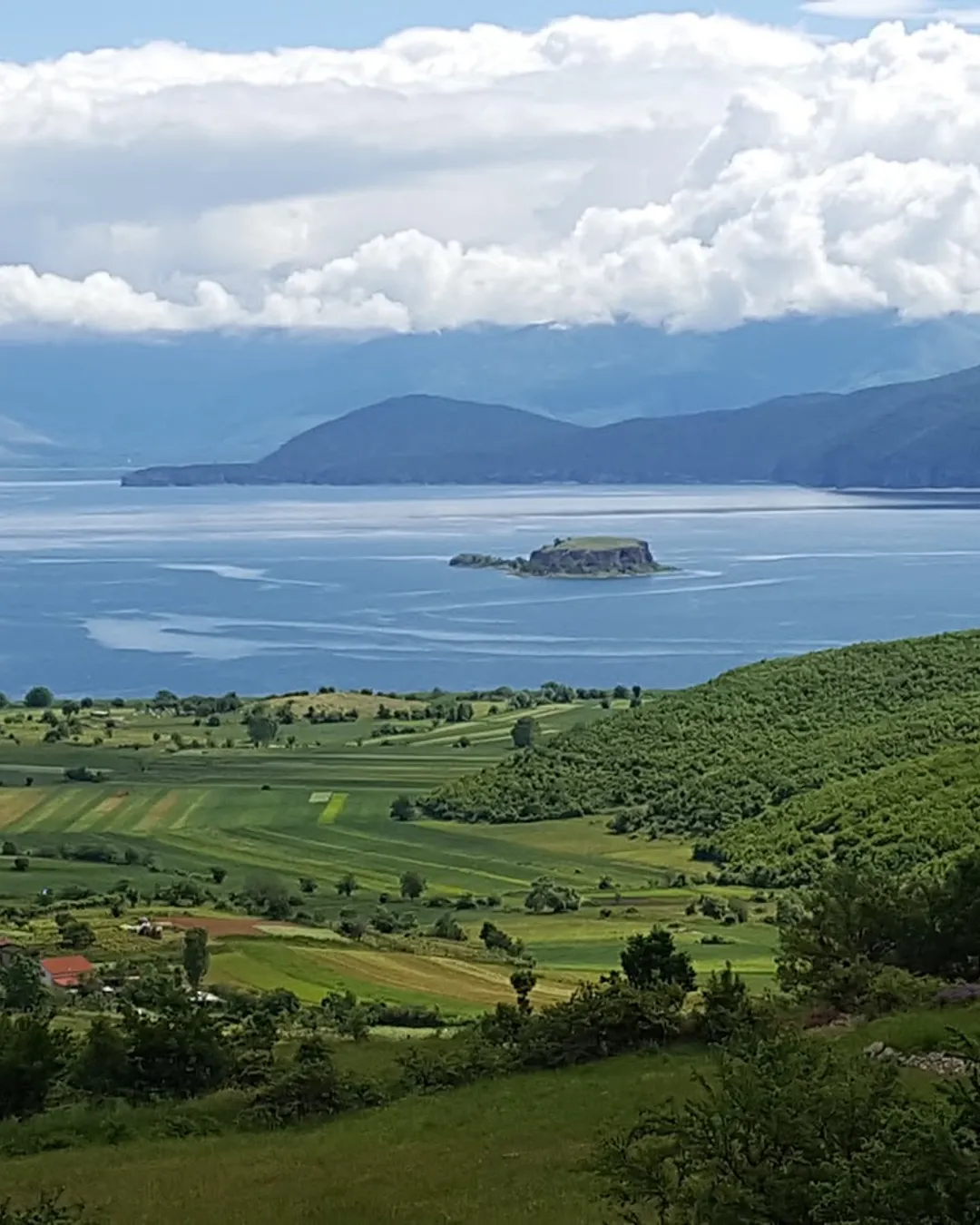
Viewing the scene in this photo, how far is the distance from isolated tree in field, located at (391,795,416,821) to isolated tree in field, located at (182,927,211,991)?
78.9 ft

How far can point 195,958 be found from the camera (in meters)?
30.2

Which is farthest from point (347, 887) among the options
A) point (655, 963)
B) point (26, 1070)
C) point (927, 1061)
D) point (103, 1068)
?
point (927, 1061)

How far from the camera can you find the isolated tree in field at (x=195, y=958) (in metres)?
29.7

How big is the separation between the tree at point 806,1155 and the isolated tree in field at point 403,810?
45.4 metres

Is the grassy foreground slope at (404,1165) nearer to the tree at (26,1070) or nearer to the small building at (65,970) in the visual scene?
the tree at (26,1070)

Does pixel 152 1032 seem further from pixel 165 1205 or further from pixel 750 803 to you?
pixel 750 803

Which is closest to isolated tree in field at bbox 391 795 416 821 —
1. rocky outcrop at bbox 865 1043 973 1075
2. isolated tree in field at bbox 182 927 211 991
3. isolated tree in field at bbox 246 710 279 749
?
isolated tree in field at bbox 246 710 279 749

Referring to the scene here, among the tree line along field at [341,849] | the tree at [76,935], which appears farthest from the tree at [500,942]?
the tree at [76,935]

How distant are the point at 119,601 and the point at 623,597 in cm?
4121

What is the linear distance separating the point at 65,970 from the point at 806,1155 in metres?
23.3

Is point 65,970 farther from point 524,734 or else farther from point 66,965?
point 524,734

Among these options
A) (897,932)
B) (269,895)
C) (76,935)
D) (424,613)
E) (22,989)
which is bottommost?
(269,895)

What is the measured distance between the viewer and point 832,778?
4953 cm

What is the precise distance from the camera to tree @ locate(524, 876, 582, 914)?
4028 cm
